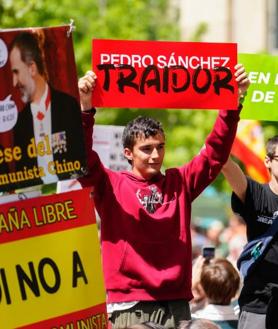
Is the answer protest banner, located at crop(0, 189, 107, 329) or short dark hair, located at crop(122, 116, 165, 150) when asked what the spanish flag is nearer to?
short dark hair, located at crop(122, 116, 165, 150)

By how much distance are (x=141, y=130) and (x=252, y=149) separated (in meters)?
6.13

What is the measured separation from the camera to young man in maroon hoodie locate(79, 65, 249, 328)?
6.32 metres

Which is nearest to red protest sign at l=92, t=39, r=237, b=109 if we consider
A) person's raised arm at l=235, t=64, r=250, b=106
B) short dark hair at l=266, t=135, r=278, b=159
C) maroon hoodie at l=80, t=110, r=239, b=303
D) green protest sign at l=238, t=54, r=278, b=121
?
person's raised arm at l=235, t=64, r=250, b=106

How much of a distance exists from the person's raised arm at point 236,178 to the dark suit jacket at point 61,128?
4.66 feet

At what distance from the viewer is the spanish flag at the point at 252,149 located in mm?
12289

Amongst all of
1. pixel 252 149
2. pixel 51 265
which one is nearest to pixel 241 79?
pixel 51 265

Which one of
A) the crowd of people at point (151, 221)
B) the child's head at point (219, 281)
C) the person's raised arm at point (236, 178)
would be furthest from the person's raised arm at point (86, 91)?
the child's head at point (219, 281)

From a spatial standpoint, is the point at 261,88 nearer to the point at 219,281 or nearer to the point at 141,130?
the point at 141,130

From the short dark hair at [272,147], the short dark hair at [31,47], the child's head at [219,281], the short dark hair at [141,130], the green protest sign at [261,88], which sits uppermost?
the short dark hair at [31,47]

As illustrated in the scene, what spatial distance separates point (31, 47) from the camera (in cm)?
543

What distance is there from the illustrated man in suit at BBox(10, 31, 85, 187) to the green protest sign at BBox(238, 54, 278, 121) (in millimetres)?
1917

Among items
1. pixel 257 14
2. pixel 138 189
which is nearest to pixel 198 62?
pixel 138 189

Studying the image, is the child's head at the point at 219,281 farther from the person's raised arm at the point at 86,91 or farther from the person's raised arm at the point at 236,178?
the person's raised arm at the point at 86,91

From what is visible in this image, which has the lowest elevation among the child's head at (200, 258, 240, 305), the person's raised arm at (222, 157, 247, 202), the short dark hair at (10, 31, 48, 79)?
the child's head at (200, 258, 240, 305)
